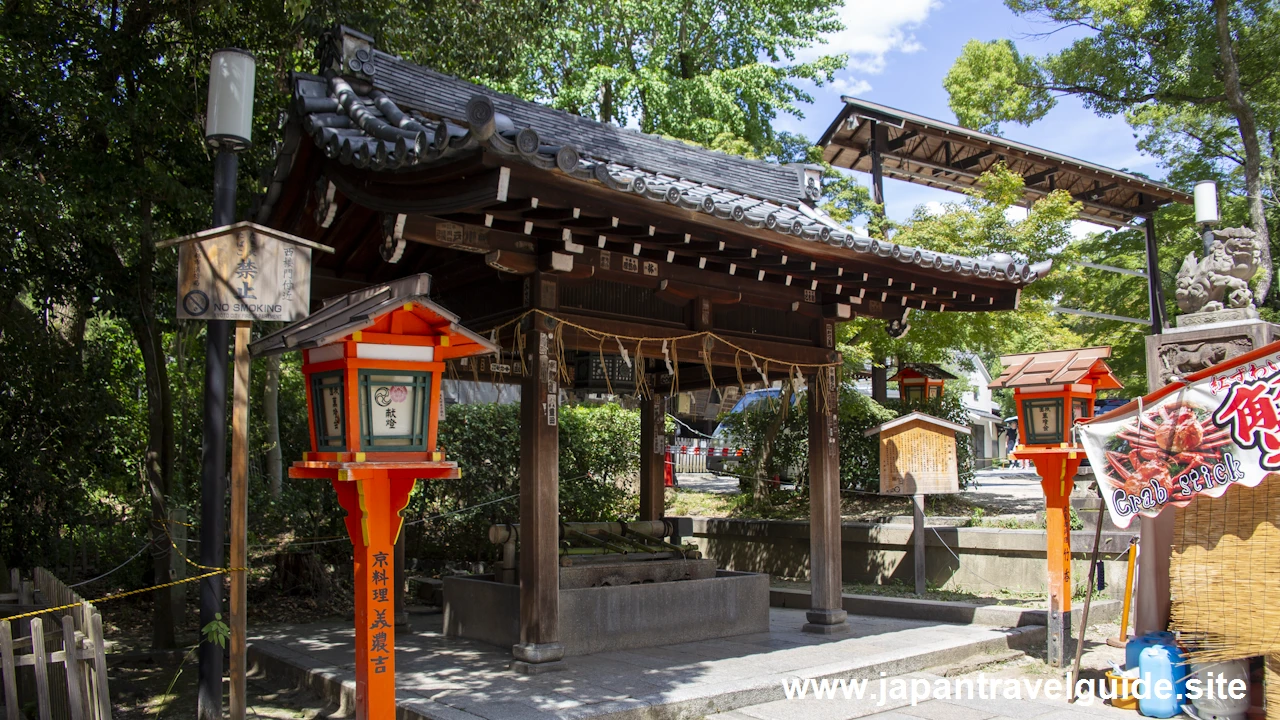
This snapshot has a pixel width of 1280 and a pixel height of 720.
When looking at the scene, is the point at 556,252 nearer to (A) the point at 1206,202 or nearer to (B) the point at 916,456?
(B) the point at 916,456

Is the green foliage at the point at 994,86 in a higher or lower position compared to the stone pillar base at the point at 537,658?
higher

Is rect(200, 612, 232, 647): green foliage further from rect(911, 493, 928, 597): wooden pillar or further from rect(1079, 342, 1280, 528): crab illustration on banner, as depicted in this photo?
rect(911, 493, 928, 597): wooden pillar

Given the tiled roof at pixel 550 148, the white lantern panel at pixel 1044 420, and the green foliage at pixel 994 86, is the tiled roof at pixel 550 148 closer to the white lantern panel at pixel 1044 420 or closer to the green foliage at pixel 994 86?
the white lantern panel at pixel 1044 420

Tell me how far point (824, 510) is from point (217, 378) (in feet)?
19.2

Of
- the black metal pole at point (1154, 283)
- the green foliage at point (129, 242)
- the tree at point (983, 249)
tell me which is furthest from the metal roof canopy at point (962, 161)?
the green foliage at point (129, 242)

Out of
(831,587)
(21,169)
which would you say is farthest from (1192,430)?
(21,169)

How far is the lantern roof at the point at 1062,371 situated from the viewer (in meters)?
7.66

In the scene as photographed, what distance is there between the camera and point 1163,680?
240 inches

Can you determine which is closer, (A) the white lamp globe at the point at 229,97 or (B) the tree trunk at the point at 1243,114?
(A) the white lamp globe at the point at 229,97

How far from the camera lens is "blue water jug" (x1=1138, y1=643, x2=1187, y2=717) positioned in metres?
6.07

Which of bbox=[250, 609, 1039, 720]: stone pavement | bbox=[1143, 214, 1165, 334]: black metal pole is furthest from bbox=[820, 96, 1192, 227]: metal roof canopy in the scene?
bbox=[250, 609, 1039, 720]: stone pavement

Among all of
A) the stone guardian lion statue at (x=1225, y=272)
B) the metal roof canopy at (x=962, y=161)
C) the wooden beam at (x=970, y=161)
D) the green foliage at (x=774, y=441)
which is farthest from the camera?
the wooden beam at (x=970, y=161)

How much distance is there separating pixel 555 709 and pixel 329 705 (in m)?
1.98

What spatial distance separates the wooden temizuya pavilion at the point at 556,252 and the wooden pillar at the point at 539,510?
2 cm
